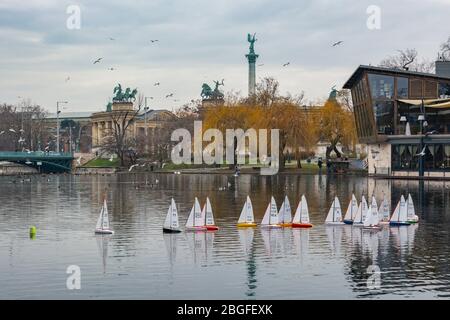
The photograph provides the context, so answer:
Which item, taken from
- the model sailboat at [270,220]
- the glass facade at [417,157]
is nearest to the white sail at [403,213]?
the model sailboat at [270,220]

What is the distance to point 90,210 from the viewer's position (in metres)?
54.2

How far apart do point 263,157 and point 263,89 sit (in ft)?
44.5

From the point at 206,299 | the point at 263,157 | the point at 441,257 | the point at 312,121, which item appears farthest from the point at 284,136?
the point at 206,299

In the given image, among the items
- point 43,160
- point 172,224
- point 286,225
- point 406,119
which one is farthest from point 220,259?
point 43,160

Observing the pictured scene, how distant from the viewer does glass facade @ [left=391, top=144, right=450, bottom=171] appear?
92125mm

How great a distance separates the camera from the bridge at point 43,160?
131m

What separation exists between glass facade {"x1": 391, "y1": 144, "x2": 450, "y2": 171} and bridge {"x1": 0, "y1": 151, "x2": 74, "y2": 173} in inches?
2420

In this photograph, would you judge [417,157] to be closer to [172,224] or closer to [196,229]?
[196,229]

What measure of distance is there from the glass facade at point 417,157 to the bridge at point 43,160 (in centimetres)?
6146

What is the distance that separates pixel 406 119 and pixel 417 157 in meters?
5.30

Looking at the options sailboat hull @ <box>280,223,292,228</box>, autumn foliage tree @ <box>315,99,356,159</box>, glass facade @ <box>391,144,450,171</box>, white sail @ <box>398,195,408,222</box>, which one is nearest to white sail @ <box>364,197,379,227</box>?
white sail @ <box>398,195,408,222</box>

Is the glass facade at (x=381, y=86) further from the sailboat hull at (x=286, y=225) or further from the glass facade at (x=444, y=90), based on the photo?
the sailboat hull at (x=286, y=225)

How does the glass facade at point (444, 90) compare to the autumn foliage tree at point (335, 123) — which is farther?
the autumn foliage tree at point (335, 123)
